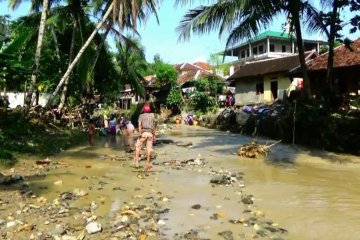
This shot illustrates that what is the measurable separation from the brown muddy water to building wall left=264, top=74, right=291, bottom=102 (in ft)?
55.8

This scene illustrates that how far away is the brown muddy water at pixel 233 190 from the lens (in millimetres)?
6434

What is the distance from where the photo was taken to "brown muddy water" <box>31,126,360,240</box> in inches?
253

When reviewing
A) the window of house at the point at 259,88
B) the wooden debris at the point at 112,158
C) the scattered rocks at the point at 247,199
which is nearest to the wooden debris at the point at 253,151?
the wooden debris at the point at 112,158

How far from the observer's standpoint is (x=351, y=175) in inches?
436

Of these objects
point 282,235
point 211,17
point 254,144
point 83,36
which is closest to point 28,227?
point 282,235

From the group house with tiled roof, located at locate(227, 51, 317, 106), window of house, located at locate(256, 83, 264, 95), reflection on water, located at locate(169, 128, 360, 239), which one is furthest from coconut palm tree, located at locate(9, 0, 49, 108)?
window of house, located at locate(256, 83, 264, 95)

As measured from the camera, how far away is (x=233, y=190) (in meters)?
8.66

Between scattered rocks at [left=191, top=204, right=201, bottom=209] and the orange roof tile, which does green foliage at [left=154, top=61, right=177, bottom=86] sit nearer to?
the orange roof tile

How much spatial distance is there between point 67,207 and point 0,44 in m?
3.28

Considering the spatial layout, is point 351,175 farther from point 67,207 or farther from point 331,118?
point 67,207

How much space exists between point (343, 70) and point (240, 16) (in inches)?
343

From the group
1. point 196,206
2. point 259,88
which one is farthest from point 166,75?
point 196,206

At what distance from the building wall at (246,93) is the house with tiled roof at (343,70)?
32.7 feet

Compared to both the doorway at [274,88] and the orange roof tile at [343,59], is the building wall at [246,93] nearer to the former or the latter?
the doorway at [274,88]
